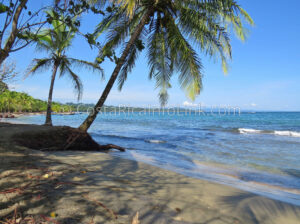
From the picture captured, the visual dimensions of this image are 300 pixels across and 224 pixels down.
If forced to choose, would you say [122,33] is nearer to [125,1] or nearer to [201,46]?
[125,1]

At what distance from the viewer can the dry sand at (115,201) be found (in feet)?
5.68

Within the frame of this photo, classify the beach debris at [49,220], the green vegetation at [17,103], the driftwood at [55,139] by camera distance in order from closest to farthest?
the beach debris at [49,220] → the driftwood at [55,139] → the green vegetation at [17,103]

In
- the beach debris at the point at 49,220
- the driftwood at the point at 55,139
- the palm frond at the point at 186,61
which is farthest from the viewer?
the palm frond at the point at 186,61

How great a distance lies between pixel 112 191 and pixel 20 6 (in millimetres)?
2400

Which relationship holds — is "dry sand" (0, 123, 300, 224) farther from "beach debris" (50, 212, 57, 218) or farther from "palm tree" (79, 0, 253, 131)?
"palm tree" (79, 0, 253, 131)

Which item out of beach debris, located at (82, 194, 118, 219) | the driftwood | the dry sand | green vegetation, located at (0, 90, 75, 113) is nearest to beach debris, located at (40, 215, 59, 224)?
the dry sand

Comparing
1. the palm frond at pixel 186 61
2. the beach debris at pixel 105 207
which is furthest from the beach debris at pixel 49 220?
the palm frond at pixel 186 61

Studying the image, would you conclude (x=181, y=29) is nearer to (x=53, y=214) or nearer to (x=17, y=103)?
(x=53, y=214)

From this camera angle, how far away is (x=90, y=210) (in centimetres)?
177

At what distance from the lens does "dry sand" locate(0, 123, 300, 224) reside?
1731mm

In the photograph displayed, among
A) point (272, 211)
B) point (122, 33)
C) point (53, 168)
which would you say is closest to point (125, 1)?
point (122, 33)

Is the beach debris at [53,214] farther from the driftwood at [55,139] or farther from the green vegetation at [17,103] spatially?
the green vegetation at [17,103]

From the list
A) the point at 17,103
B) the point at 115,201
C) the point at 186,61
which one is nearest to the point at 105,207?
→ the point at 115,201

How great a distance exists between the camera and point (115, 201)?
2025 mm
